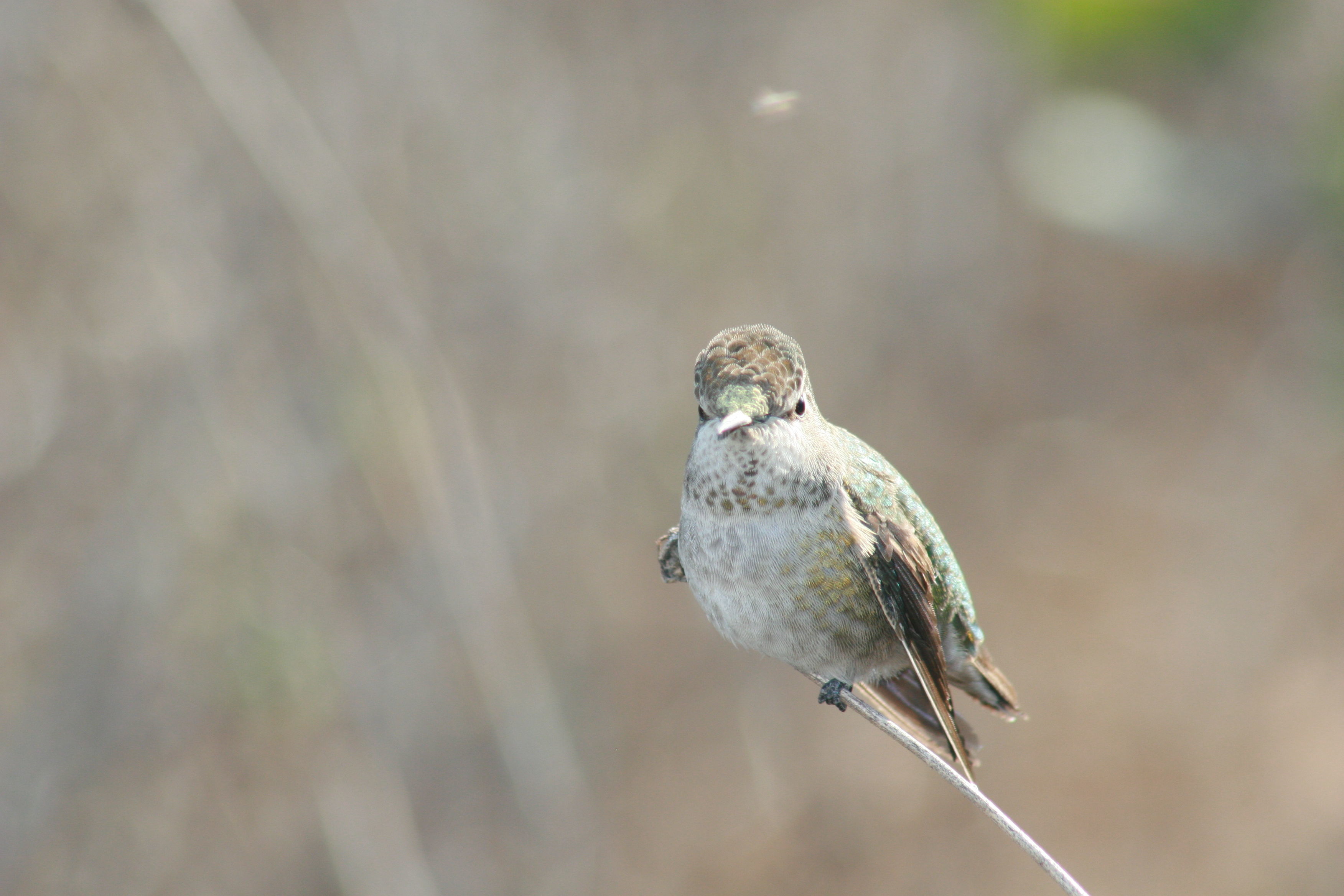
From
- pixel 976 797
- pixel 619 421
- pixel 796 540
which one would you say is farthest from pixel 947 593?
pixel 619 421

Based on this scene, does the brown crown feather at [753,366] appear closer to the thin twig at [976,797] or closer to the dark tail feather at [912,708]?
the thin twig at [976,797]

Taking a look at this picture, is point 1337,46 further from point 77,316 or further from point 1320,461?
point 77,316

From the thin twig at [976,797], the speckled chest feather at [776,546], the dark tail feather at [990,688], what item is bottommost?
the thin twig at [976,797]

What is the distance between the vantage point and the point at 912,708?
3.48m

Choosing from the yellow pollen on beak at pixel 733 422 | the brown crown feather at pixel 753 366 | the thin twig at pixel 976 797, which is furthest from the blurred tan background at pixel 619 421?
the thin twig at pixel 976 797

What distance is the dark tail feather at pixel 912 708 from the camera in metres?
3.40

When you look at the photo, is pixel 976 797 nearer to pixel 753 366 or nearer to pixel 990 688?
pixel 753 366

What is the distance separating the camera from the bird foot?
318 cm

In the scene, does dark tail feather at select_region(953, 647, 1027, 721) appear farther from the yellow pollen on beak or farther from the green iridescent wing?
the yellow pollen on beak

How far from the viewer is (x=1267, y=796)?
868 centimetres

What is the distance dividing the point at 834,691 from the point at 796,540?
1.85ft

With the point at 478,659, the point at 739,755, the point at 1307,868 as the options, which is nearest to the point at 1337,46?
the point at 1307,868

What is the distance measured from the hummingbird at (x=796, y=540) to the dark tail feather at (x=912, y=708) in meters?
0.18

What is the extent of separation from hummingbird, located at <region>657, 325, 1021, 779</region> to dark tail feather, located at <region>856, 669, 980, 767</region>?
0.60 ft
